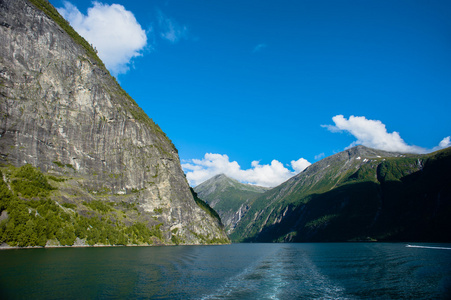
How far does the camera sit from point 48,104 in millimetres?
131875

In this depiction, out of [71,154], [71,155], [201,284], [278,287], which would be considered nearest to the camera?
[278,287]

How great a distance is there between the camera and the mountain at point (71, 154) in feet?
322

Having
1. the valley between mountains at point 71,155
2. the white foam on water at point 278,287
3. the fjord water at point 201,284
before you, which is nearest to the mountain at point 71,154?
the valley between mountains at point 71,155

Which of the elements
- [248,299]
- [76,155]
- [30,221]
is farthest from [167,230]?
[248,299]

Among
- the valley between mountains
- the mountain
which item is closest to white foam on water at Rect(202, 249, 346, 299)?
the mountain

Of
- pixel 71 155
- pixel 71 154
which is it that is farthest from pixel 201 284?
pixel 71 154

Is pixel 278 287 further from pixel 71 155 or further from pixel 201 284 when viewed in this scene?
pixel 71 155

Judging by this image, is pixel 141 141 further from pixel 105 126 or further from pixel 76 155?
pixel 76 155

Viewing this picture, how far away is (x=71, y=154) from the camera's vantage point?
133875 mm

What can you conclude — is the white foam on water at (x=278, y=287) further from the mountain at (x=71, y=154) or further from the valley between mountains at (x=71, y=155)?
the valley between mountains at (x=71, y=155)

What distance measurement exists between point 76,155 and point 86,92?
1472 inches

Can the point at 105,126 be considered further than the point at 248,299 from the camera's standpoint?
Yes

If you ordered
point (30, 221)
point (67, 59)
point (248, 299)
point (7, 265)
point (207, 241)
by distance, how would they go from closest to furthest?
point (248, 299) → point (7, 265) → point (30, 221) → point (67, 59) → point (207, 241)

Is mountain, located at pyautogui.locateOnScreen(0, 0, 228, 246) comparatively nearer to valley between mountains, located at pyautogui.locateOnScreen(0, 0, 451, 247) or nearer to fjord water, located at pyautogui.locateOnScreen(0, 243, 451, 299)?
valley between mountains, located at pyautogui.locateOnScreen(0, 0, 451, 247)
